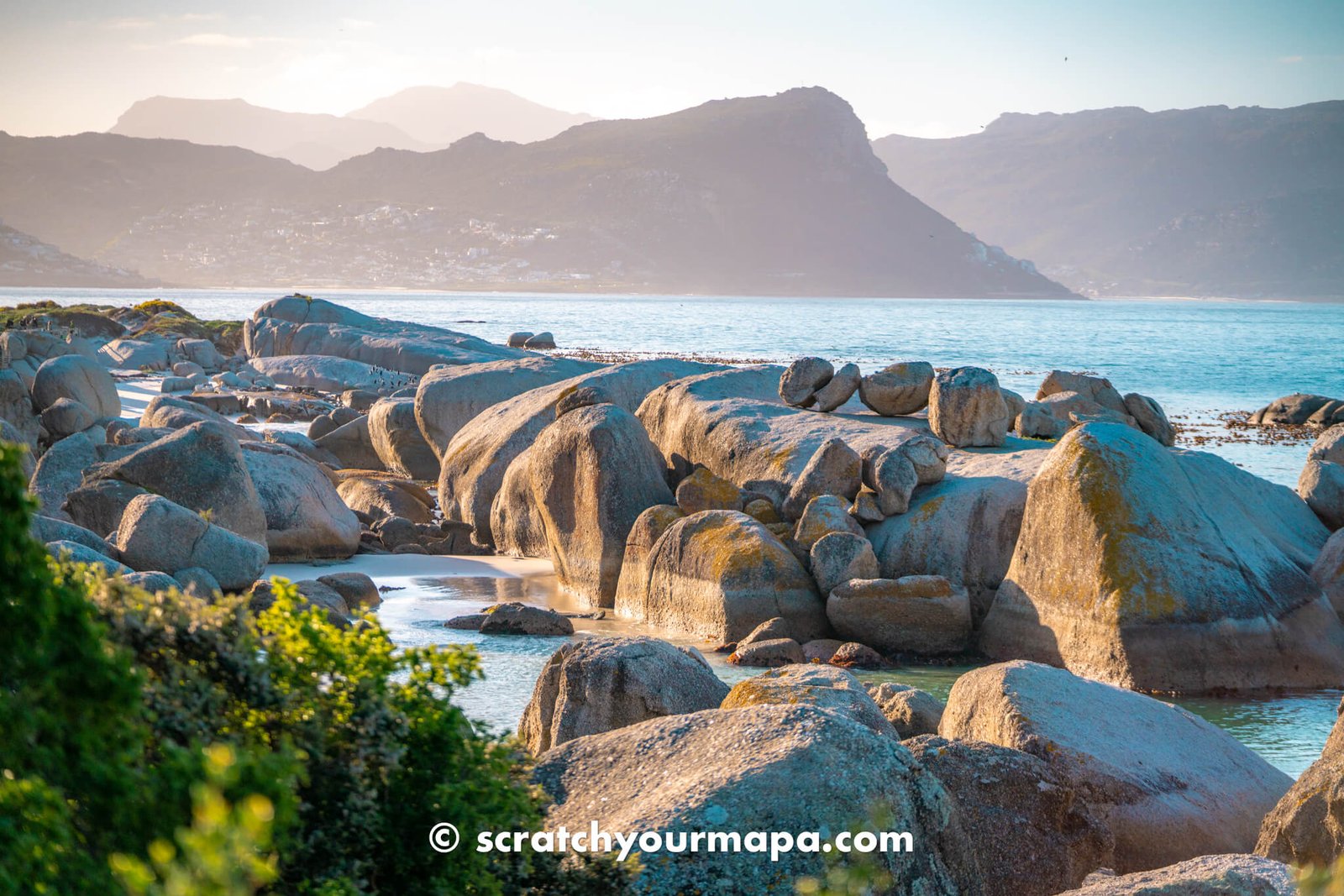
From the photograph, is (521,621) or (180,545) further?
(521,621)

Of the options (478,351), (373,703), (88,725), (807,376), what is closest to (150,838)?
(88,725)

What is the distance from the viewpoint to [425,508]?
75.2 feet

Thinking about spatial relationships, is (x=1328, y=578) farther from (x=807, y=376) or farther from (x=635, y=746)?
(x=635, y=746)

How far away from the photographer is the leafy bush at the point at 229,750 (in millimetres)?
2682

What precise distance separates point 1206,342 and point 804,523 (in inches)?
3536

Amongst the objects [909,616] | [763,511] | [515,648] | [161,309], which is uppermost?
[161,309]

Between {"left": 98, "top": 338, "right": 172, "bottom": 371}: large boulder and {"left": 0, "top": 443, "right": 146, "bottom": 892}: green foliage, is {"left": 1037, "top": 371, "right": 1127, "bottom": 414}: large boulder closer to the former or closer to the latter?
{"left": 0, "top": 443, "right": 146, "bottom": 892}: green foliage

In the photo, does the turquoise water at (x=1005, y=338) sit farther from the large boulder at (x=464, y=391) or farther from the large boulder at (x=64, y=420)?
the large boulder at (x=64, y=420)

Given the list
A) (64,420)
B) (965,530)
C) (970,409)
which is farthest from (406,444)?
(965,530)

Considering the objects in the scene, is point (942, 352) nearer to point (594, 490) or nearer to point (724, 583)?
point (594, 490)

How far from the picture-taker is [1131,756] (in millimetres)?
8781

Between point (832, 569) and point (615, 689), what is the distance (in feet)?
21.9

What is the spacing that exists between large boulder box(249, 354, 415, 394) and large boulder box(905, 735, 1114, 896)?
36.4 m

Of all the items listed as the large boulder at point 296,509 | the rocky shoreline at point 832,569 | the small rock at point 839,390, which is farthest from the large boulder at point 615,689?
the small rock at point 839,390
